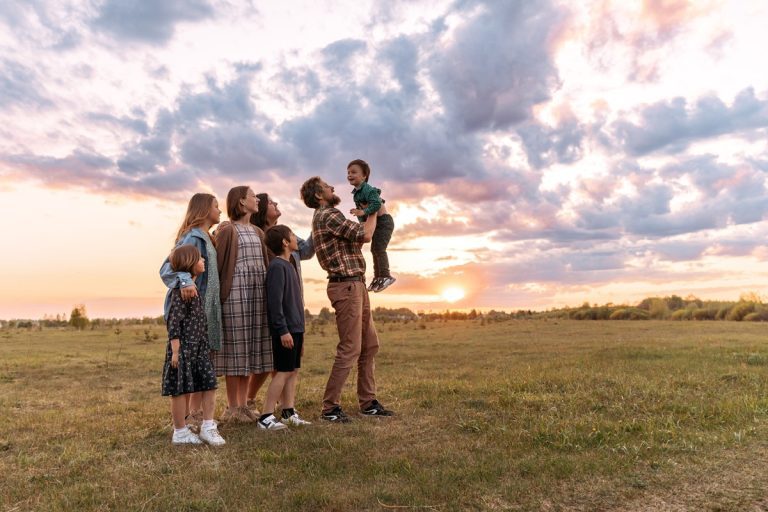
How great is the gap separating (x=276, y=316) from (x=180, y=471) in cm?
192

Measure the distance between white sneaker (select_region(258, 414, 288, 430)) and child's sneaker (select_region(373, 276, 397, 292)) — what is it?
2.02 meters

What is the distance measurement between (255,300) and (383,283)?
1.67 meters

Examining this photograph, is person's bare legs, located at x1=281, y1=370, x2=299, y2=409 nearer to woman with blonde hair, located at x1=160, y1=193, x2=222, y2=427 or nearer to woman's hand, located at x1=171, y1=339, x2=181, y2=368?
Answer: woman with blonde hair, located at x1=160, y1=193, x2=222, y2=427

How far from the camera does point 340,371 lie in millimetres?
7113

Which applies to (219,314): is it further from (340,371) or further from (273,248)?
(340,371)

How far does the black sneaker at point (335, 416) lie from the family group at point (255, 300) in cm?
1

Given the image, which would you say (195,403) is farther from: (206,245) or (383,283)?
(383,283)

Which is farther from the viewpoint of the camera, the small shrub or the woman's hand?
the small shrub

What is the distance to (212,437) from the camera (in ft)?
20.1

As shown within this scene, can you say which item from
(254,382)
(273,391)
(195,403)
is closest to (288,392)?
(273,391)

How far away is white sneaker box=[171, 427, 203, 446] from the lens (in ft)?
20.3

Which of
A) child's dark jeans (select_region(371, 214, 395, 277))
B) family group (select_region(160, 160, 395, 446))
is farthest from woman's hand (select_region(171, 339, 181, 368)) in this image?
child's dark jeans (select_region(371, 214, 395, 277))

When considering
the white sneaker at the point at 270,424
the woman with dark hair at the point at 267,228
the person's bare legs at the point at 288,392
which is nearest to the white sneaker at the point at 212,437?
the white sneaker at the point at 270,424

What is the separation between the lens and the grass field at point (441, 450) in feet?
14.9
